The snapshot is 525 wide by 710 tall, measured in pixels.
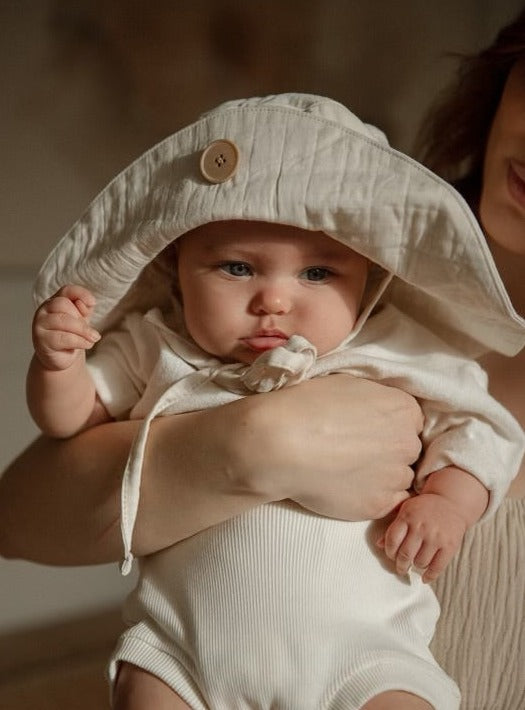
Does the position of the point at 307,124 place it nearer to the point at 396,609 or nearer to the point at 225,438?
the point at 225,438

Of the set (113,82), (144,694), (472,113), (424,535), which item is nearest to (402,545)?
(424,535)

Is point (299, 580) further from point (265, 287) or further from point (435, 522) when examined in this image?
point (265, 287)

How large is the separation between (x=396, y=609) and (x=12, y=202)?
103 centimetres

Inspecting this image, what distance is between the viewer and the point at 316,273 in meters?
0.81

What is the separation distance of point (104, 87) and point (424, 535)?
1.08 metres

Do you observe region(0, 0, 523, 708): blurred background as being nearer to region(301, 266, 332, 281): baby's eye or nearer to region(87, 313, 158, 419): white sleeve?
region(87, 313, 158, 419): white sleeve

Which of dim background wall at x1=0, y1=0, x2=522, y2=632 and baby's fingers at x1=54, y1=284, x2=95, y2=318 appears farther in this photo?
dim background wall at x1=0, y1=0, x2=522, y2=632

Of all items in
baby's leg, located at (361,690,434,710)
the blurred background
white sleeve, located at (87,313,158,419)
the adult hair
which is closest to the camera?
baby's leg, located at (361,690,434,710)

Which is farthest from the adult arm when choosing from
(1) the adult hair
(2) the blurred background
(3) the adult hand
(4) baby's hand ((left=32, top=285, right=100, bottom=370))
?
(2) the blurred background

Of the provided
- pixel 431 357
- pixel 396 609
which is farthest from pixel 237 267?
pixel 396 609

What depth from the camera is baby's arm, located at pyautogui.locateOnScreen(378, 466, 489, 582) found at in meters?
0.77

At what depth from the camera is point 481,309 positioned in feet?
2.61

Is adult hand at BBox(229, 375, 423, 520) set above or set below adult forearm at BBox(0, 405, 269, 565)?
above

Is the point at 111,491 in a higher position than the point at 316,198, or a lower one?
lower
